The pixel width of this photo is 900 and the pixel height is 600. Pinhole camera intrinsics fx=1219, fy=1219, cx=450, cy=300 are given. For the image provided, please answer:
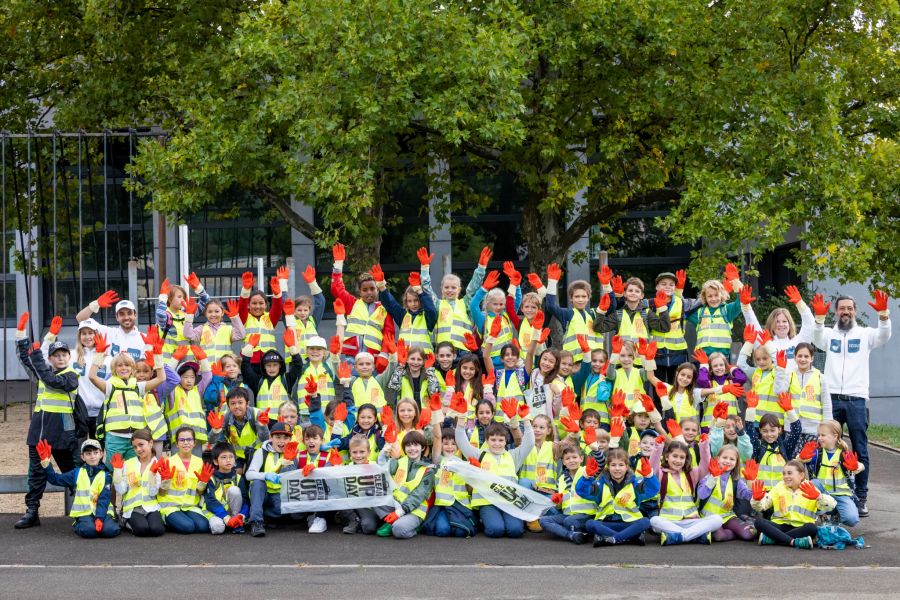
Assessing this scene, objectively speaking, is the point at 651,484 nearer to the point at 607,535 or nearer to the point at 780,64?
the point at 607,535

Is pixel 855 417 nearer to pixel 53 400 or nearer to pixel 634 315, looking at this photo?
pixel 634 315

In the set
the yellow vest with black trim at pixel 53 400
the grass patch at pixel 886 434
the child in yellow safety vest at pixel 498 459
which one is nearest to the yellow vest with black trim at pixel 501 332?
the child in yellow safety vest at pixel 498 459

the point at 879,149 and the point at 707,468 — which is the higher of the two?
the point at 879,149

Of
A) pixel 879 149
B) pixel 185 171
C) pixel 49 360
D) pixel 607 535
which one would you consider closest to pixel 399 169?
pixel 185 171

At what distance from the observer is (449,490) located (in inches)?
390

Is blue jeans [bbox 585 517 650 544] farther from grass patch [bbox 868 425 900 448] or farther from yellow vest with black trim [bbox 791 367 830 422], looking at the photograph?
grass patch [bbox 868 425 900 448]

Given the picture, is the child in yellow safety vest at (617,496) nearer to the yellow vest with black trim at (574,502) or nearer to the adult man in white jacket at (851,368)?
the yellow vest with black trim at (574,502)

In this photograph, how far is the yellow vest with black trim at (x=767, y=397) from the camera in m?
10.6

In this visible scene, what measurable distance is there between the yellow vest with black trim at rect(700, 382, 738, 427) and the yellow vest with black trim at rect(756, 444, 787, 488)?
584mm

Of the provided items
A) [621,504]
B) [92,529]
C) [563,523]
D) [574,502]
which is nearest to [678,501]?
[621,504]

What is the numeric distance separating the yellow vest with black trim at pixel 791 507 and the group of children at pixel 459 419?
15 mm

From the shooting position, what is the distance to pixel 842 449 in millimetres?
9812

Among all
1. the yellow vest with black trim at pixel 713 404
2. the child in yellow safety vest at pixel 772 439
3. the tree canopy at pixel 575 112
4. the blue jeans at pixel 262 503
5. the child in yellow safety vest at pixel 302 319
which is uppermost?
the tree canopy at pixel 575 112

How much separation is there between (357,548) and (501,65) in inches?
258
